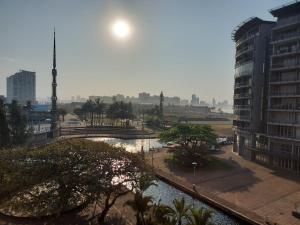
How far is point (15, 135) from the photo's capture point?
70.4 meters

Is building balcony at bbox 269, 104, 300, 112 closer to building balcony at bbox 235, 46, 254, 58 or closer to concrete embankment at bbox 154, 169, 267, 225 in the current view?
building balcony at bbox 235, 46, 254, 58

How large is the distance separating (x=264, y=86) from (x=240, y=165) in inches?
767

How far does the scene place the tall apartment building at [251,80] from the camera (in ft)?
221

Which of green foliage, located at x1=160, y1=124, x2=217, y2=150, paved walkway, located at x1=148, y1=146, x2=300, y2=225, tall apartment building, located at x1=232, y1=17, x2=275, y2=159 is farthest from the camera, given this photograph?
tall apartment building, located at x1=232, y1=17, x2=275, y2=159

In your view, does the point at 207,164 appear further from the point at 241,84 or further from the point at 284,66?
the point at 284,66

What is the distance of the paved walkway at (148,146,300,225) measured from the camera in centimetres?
3900

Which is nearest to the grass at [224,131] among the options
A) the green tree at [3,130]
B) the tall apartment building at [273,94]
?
the tall apartment building at [273,94]

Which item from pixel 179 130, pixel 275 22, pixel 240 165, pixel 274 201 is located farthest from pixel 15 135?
pixel 275 22

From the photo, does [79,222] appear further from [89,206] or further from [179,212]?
[179,212]

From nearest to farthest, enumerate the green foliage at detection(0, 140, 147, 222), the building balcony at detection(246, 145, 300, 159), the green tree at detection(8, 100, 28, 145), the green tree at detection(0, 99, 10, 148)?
the green foliage at detection(0, 140, 147, 222) → the building balcony at detection(246, 145, 300, 159) → the green tree at detection(0, 99, 10, 148) → the green tree at detection(8, 100, 28, 145)

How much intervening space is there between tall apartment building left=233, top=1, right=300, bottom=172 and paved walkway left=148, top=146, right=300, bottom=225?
489cm

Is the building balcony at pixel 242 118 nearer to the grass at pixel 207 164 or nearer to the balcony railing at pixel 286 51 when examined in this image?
the grass at pixel 207 164

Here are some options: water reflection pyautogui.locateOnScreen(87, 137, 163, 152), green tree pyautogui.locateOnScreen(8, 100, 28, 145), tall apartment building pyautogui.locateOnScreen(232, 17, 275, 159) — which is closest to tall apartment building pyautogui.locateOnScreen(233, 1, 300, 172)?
tall apartment building pyautogui.locateOnScreen(232, 17, 275, 159)

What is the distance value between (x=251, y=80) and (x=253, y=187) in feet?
98.3
